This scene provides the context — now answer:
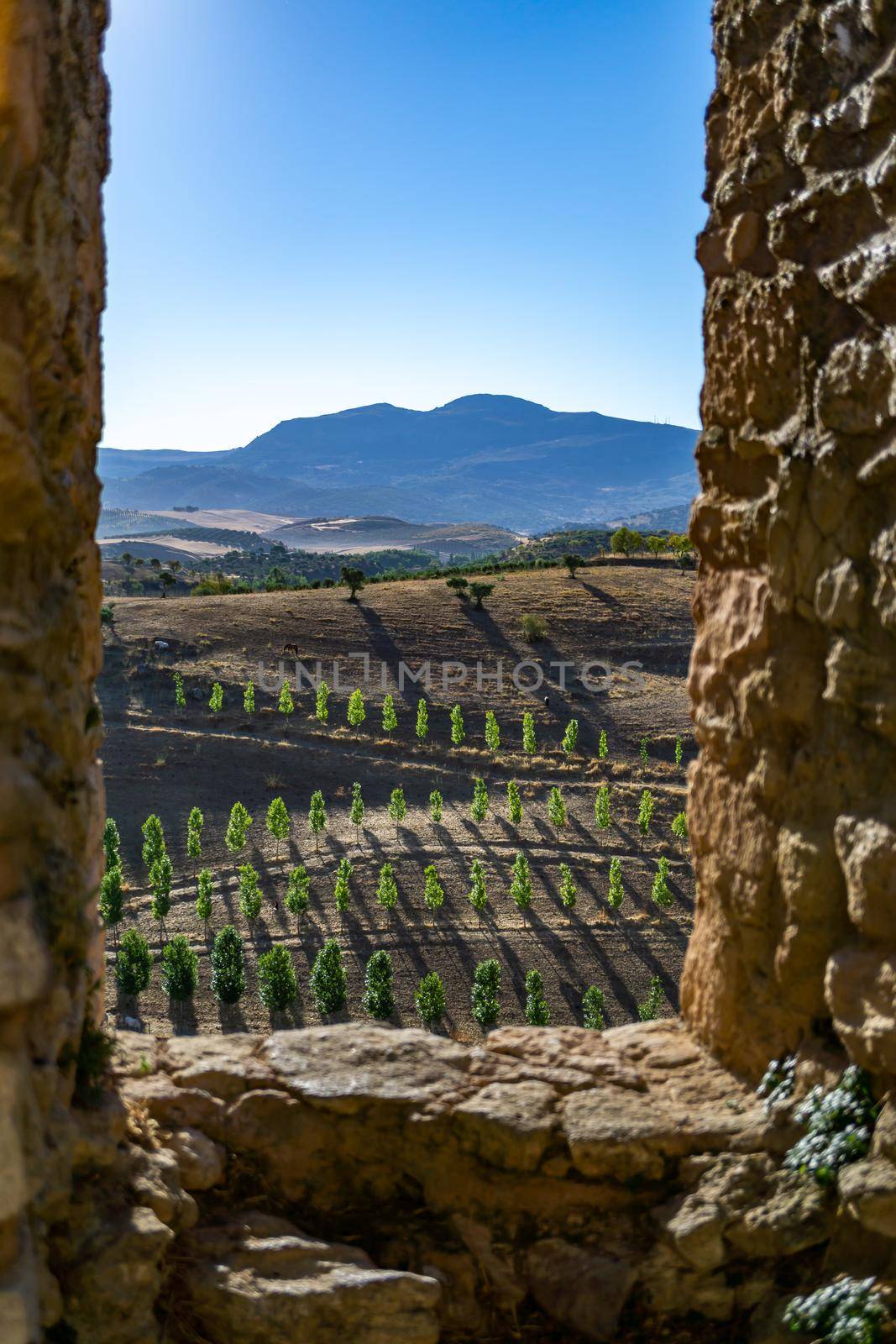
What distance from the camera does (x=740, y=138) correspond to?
5.87 m

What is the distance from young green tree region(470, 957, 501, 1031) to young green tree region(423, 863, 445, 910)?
361 cm

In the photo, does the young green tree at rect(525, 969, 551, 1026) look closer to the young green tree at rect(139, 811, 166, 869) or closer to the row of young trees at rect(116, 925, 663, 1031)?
the row of young trees at rect(116, 925, 663, 1031)

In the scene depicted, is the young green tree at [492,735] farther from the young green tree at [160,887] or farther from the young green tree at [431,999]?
the young green tree at [431,999]

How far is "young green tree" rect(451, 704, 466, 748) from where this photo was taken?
3378cm

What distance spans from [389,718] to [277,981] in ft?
56.5

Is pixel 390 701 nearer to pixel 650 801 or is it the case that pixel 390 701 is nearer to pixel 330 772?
pixel 330 772

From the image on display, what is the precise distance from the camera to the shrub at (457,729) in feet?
111

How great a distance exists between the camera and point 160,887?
2184cm

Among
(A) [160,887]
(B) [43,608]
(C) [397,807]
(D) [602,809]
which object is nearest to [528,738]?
(D) [602,809]

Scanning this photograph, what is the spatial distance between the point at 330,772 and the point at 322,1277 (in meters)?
27.0

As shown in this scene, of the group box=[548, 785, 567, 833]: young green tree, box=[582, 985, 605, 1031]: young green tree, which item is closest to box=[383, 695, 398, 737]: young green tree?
box=[548, 785, 567, 833]: young green tree

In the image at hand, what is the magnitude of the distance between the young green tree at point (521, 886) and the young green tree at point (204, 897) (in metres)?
6.43

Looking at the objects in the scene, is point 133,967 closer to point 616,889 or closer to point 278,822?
point 278,822

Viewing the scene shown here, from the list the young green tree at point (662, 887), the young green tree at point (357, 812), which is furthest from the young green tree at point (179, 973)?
the young green tree at point (662, 887)
